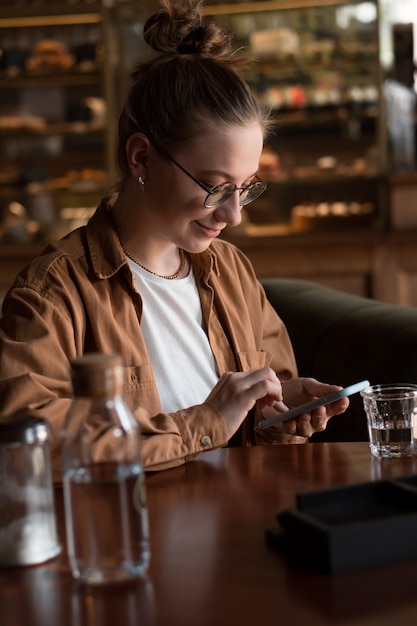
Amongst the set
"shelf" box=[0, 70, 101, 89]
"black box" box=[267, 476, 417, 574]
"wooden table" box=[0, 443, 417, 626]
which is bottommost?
"wooden table" box=[0, 443, 417, 626]

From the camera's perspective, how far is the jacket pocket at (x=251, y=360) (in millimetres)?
1838

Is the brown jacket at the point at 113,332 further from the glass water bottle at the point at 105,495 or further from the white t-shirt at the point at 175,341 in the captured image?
the glass water bottle at the point at 105,495

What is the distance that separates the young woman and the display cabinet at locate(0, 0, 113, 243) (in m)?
3.42

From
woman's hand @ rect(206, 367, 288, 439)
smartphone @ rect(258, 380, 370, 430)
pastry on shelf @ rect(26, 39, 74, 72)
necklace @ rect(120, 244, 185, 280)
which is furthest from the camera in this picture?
pastry on shelf @ rect(26, 39, 74, 72)

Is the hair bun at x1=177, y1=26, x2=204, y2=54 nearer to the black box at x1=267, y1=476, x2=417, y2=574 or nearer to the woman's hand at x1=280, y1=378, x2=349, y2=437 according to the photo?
the woman's hand at x1=280, y1=378, x2=349, y2=437

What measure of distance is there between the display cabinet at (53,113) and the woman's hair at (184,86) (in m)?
3.40

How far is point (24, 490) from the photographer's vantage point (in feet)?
3.18

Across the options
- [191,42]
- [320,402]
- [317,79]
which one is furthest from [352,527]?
[317,79]

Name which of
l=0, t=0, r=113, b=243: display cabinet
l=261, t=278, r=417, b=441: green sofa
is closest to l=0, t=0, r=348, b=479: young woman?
l=261, t=278, r=417, b=441: green sofa

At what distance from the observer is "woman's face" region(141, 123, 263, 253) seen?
65.9 inches

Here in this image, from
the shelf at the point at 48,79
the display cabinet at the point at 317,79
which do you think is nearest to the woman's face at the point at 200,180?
the display cabinet at the point at 317,79

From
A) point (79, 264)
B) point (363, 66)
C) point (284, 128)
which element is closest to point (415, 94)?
point (363, 66)

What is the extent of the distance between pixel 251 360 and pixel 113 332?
12.7 inches

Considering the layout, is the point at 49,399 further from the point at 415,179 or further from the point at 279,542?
the point at 415,179
